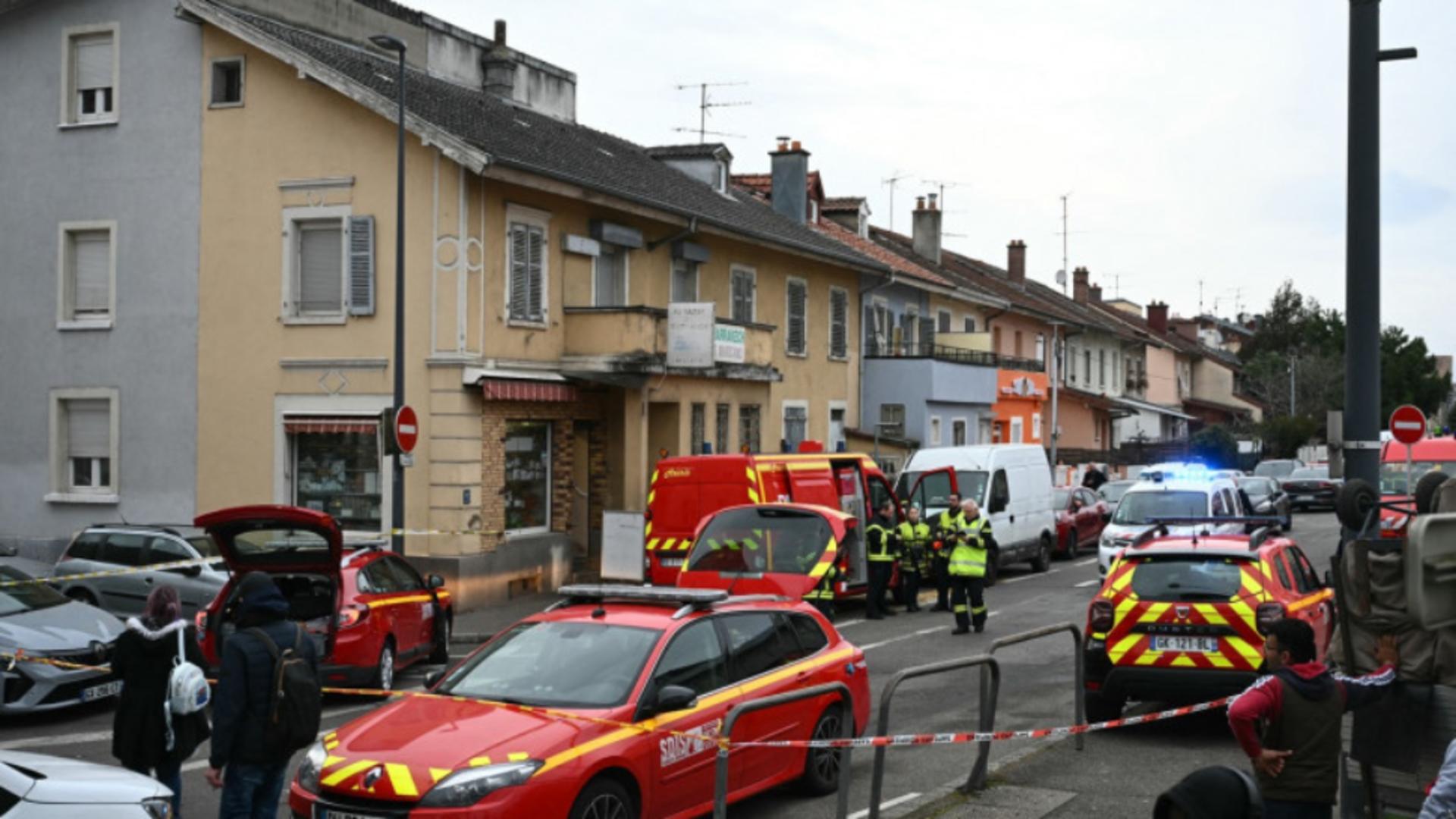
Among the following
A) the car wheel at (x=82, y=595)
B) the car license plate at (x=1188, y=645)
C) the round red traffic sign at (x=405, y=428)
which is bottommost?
the car wheel at (x=82, y=595)

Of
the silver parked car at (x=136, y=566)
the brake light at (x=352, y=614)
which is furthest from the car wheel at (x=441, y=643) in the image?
the silver parked car at (x=136, y=566)

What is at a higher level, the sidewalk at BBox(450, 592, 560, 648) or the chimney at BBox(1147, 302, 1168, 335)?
the chimney at BBox(1147, 302, 1168, 335)

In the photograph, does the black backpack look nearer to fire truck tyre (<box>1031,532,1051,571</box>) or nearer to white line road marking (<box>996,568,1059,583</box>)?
white line road marking (<box>996,568,1059,583</box>)

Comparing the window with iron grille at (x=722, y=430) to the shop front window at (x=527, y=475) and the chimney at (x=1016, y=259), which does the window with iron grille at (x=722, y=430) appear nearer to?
the shop front window at (x=527, y=475)

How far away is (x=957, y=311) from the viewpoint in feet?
155

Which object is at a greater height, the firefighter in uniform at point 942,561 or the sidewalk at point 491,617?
the firefighter in uniform at point 942,561

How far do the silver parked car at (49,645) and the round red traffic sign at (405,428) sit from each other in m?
5.48

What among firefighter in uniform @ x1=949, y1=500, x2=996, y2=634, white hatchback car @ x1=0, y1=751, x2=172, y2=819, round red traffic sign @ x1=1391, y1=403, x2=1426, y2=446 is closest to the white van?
firefighter in uniform @ x1=949, y1=500, x2=996, y2=634

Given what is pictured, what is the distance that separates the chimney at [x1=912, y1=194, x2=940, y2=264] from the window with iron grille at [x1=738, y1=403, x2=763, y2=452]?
22.4m

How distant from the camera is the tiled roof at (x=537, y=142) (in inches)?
942

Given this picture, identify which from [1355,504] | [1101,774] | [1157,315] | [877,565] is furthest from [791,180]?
[1157,315]

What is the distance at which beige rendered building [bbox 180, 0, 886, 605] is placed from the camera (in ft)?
76.5

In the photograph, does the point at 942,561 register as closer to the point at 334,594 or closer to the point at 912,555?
the point at 912,555

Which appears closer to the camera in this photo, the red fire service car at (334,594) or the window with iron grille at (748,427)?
the red fire service car at (334,594)
